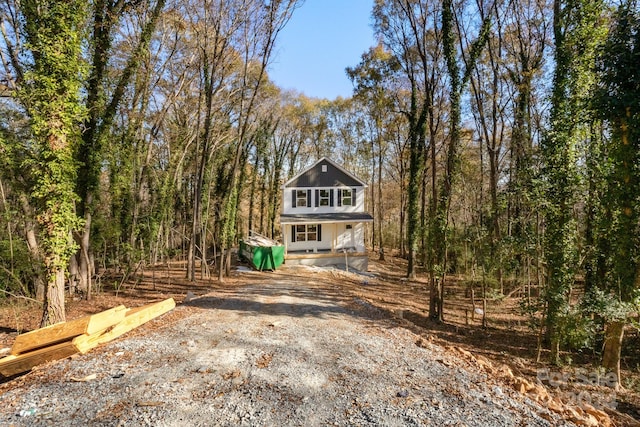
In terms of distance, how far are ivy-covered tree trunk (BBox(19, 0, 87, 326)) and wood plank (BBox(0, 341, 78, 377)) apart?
6.21 feet

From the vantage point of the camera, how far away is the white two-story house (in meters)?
23.3

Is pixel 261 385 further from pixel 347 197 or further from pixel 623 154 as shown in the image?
pixel 347 197

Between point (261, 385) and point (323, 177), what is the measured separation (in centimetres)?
1999

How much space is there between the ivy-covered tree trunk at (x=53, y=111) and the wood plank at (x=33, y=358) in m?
1.89

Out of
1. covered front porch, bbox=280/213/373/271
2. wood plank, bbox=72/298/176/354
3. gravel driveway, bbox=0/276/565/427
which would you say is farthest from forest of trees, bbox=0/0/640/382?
covered front porch, bbox=280/213/373/271

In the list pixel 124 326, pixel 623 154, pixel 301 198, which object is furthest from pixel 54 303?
pixel 301 198

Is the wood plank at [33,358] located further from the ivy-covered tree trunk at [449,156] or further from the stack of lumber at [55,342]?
the ivy-covered tree trunk at [449,156]

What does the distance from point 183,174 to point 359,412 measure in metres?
25.0

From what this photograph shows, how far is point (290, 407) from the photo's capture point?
402 centimetres

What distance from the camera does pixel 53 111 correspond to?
6594 millimetres

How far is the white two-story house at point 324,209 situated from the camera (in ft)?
76.4

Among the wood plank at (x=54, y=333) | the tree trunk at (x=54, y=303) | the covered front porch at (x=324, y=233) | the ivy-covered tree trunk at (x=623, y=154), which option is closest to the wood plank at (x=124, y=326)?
the wood plank at (x=54, y=333)

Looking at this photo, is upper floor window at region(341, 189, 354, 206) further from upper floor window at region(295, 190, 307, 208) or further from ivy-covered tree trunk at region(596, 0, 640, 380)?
ivy-covered tree trunk at region(596, 0, 640, 380)

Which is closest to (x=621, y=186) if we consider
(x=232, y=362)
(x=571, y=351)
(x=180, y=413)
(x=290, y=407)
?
(x=571, y=351)
